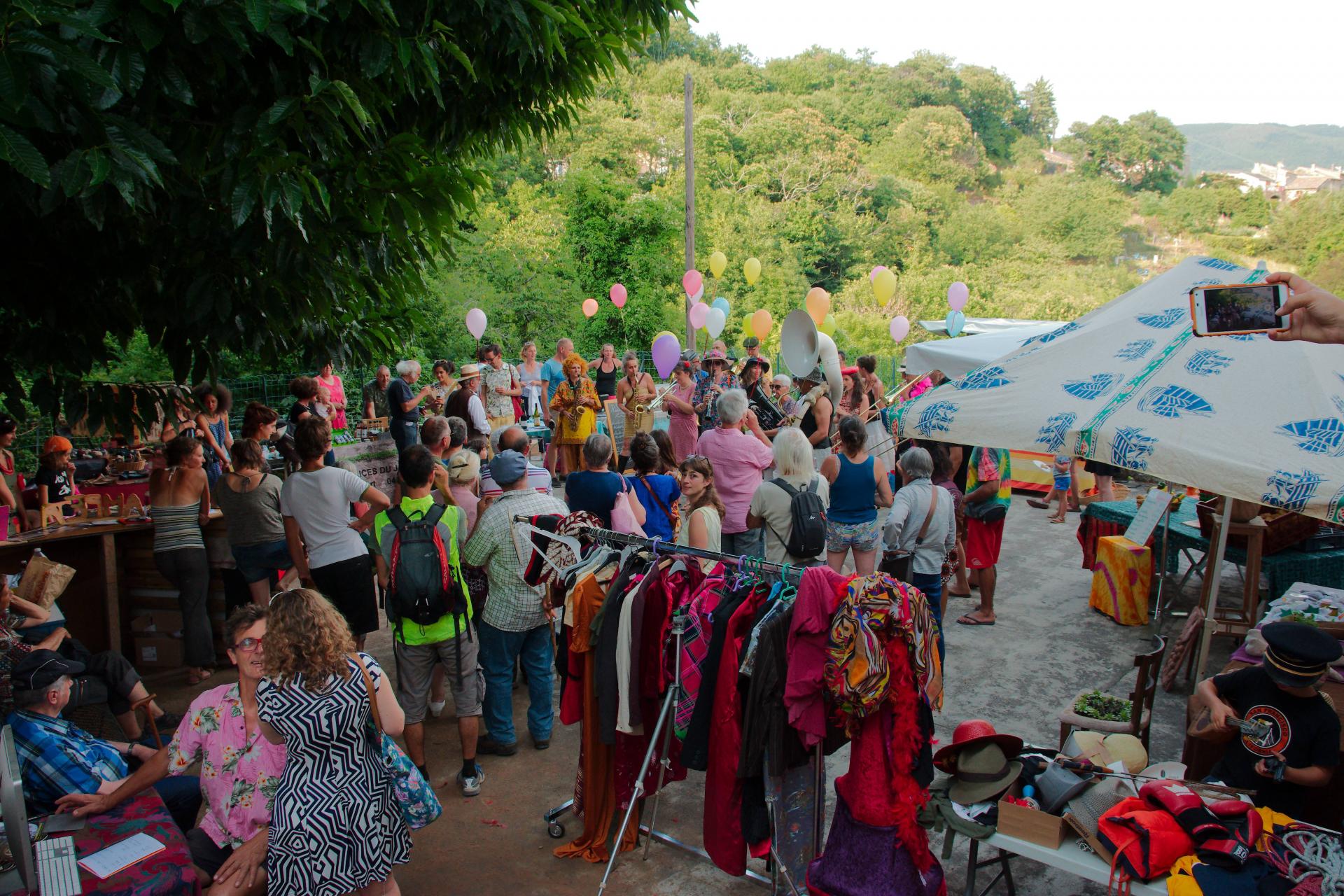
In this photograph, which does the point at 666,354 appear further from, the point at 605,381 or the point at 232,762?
the point at 232,762

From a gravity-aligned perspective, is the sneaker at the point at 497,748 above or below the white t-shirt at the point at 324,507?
below

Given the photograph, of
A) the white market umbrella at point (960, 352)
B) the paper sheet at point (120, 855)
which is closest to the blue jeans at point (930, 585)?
the white market umbrella at point (960, 352)

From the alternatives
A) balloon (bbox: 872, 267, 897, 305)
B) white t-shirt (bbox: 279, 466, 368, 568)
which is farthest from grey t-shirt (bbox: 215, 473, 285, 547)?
balloon (bbox: 872, 267, 897, 305)

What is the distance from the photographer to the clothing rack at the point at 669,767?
3.65 metres

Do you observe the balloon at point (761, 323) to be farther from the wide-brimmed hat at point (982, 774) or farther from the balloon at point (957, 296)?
the wide-brimmed hat at point (982, 774)

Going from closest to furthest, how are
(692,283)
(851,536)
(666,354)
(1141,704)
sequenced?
(1141,704), (851,536), (666,354), (692,283)

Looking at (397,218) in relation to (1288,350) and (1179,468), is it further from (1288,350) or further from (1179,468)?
(1288,350)

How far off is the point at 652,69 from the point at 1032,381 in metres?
53.6

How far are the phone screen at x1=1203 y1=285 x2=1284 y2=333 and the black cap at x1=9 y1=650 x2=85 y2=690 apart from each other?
4.84 meters

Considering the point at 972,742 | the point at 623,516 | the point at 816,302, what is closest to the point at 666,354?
the point at 816,302

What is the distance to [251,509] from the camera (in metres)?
5.92

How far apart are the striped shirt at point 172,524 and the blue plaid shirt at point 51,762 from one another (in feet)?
8.24

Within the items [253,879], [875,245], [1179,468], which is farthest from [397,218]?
[875,245]

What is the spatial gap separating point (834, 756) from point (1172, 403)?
2.68m
